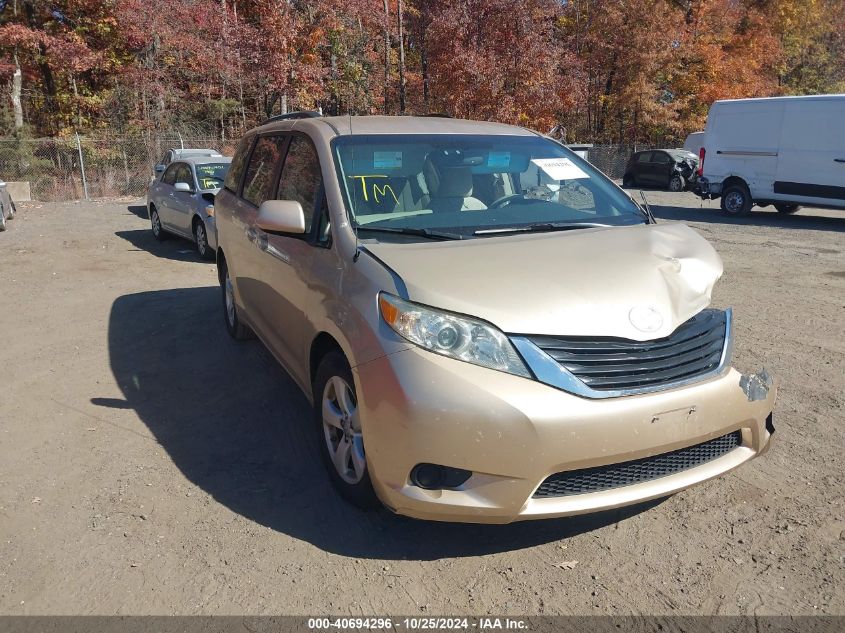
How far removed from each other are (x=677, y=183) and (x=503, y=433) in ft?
82.3

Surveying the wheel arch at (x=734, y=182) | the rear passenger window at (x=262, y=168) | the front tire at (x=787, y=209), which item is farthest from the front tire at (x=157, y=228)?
the front tire at (x=787, y=209)

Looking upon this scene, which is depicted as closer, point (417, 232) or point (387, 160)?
point (417, 232)

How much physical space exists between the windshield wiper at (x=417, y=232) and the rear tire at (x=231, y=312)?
270 cm

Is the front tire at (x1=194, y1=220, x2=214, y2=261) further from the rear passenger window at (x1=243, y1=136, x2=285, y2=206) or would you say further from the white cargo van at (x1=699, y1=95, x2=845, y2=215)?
the white cargo van at (x1=699, y1=95, x2=845, y2=215)

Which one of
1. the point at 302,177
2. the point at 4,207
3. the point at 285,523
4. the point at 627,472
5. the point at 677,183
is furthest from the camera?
the point at 677,183

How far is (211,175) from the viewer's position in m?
11.4

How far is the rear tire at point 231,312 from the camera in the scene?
6.12 metres

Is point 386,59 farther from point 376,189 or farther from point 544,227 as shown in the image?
point 544,227

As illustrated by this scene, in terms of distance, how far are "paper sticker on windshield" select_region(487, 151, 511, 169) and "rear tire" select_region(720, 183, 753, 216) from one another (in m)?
13.4

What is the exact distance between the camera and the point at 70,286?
8.98 m

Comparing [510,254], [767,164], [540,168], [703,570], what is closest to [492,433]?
[510,254]

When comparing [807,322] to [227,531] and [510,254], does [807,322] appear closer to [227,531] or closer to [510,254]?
[510,254]

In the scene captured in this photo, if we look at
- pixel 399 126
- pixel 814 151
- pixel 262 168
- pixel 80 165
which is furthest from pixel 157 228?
pixel 814 151

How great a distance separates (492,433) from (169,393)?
325 centimetres
